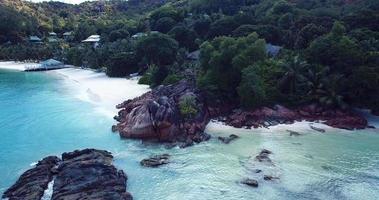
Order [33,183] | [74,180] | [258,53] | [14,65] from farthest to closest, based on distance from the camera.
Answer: [14,65] → [258,53] → [74,180] → [33,183]

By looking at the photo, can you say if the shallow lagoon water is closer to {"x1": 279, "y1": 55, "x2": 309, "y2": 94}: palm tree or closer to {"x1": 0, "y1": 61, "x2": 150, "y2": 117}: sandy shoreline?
{"x1": 0, "y1": 61, "x2": 150, "y2": 117}: sandy shoreline

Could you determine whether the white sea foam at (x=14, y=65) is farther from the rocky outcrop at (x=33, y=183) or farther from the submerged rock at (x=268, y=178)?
the submerged rock at (x=268, y=178)

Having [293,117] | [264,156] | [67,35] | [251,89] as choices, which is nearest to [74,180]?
[264,156]

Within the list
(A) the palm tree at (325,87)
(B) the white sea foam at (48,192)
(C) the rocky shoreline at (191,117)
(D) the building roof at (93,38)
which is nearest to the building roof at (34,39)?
(D) the building roof at (93,38)

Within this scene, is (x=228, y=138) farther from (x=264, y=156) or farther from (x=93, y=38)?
(x=93, y=38)

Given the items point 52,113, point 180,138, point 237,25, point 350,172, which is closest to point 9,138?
point 52,113

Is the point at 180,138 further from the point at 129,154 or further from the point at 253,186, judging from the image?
the point at 253,186

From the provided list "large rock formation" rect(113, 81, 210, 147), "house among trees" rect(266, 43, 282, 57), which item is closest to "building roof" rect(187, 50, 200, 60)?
"house among trees" rect(266, 43, 282, 57)
